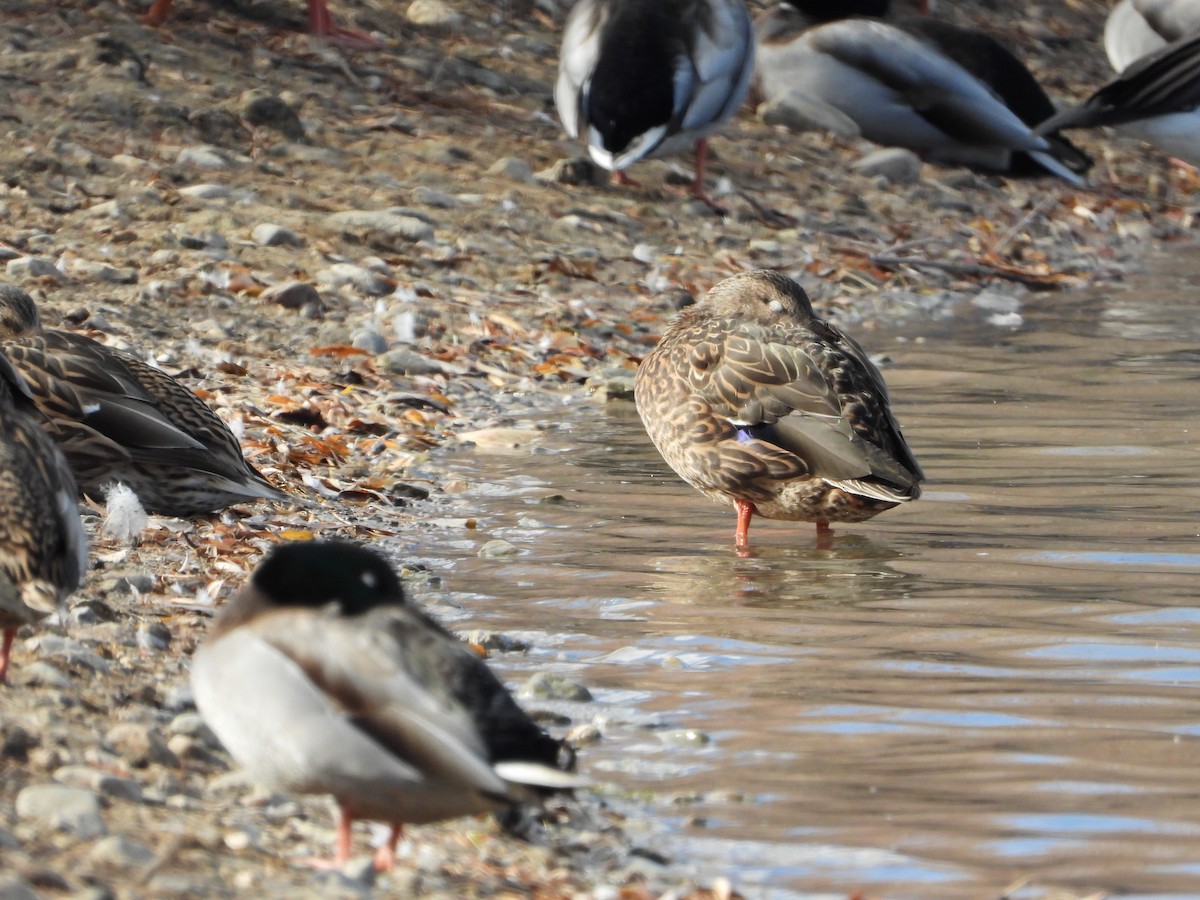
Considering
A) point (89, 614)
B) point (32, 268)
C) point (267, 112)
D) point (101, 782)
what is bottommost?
point (267, 112)

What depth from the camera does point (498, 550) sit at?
18.6 feet

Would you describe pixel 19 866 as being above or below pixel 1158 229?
above

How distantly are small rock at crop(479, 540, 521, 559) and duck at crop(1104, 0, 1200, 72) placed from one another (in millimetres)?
9689

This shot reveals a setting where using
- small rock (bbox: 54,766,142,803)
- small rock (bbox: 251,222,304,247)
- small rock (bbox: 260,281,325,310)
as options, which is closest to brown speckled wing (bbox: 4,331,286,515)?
small rock (bbox: 54,766,142,803)

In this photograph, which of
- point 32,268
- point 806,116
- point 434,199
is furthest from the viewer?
point 806,116

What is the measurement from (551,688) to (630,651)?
455 millimetres

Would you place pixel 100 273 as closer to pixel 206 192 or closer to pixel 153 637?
pixel 206 192

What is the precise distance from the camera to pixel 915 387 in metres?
8.15

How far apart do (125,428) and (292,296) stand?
113 inches

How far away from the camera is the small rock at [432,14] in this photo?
12.7 m

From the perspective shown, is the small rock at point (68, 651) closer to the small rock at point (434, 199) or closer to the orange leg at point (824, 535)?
the orange leg at point (824, 535)

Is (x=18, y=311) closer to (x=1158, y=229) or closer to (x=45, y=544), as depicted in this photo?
(x=45, y=544)

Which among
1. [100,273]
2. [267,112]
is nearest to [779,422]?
[100,273]

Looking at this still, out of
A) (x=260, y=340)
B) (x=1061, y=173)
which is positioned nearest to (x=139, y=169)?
(x=260, y=340)
